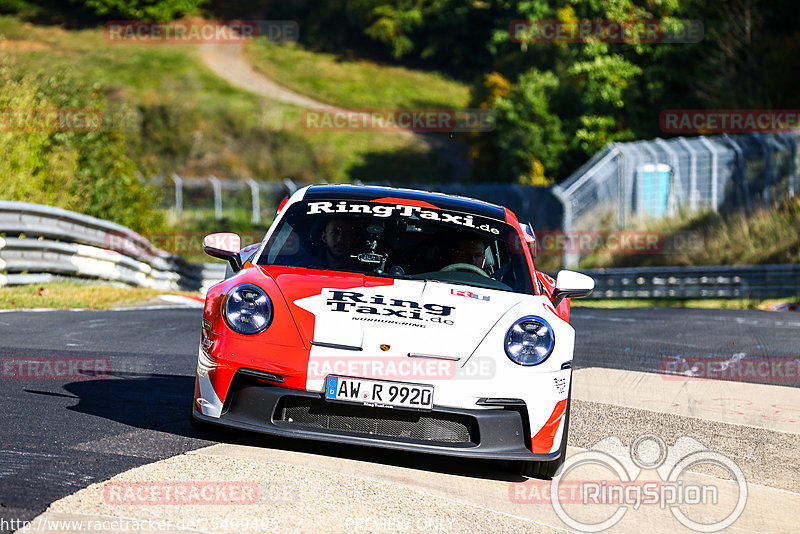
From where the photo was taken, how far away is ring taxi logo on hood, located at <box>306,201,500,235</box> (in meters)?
6.97

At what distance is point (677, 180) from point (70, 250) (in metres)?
17.9

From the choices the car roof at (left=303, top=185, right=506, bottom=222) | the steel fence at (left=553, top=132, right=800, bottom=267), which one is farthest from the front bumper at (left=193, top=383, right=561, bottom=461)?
the steel fence at (left=553, top=132, right=800, bottom=267)

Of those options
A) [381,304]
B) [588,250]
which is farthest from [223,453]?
[588,250]

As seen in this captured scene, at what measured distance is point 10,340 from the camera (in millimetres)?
9859

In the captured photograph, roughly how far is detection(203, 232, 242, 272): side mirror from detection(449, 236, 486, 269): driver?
1250 mm

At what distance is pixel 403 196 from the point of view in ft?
23.8
